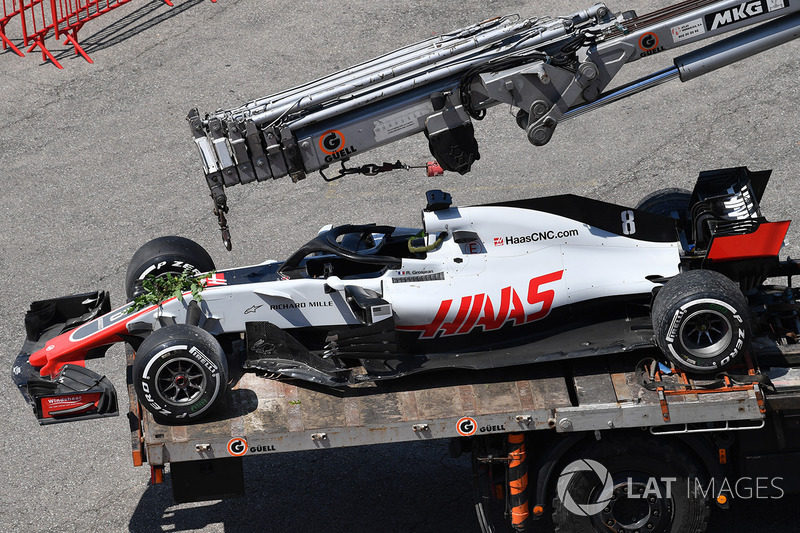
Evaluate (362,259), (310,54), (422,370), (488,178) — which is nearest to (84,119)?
(310,54)

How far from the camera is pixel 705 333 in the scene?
7.77 metres

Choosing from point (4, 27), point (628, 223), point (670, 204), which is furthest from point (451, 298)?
point (4, 27)

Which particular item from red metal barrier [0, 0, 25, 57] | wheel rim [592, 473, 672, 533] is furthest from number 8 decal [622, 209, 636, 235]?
red metal barrier [0, 0, 25, 57]

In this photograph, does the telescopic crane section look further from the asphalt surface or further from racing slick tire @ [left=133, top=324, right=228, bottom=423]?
the asphalt surface

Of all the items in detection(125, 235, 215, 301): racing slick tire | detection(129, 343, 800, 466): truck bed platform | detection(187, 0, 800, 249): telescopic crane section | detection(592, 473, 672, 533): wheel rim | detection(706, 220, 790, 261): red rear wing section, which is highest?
detection(187, 0, 800, 249): telescopic crane section

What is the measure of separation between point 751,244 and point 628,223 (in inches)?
43.0

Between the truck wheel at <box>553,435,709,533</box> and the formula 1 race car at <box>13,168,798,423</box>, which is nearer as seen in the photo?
the truck wheel at <box>553,435,709,533</box>

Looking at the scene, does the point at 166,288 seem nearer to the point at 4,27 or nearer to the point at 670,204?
the point at 670,204

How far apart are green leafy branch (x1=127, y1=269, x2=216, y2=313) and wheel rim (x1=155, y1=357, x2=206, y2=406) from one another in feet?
2.69

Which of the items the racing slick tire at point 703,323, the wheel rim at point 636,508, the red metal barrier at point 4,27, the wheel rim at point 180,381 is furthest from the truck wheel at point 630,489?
the red metal barrier at point 4,27

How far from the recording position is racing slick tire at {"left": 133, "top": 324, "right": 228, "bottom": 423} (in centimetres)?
781

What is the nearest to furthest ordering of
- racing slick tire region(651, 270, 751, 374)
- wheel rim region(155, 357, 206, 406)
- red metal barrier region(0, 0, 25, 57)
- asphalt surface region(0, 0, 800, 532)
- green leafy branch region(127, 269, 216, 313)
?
racing slick tire region(651, 270, 751, 374)
wheel rim region(155, 357, 206, 406)
green leafy branch region(127, 269, 216, 313)
asphalt surface region(0, 0, 800, 532)
red metal barrier region(0, 0, 25, 57)

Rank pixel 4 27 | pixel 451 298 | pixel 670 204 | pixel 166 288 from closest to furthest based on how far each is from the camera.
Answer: pixel 451 298 < pixel 166 288 < pixel 670 204 < pixel 4 27

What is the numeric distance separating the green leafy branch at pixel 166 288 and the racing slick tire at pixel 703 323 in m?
3.98
